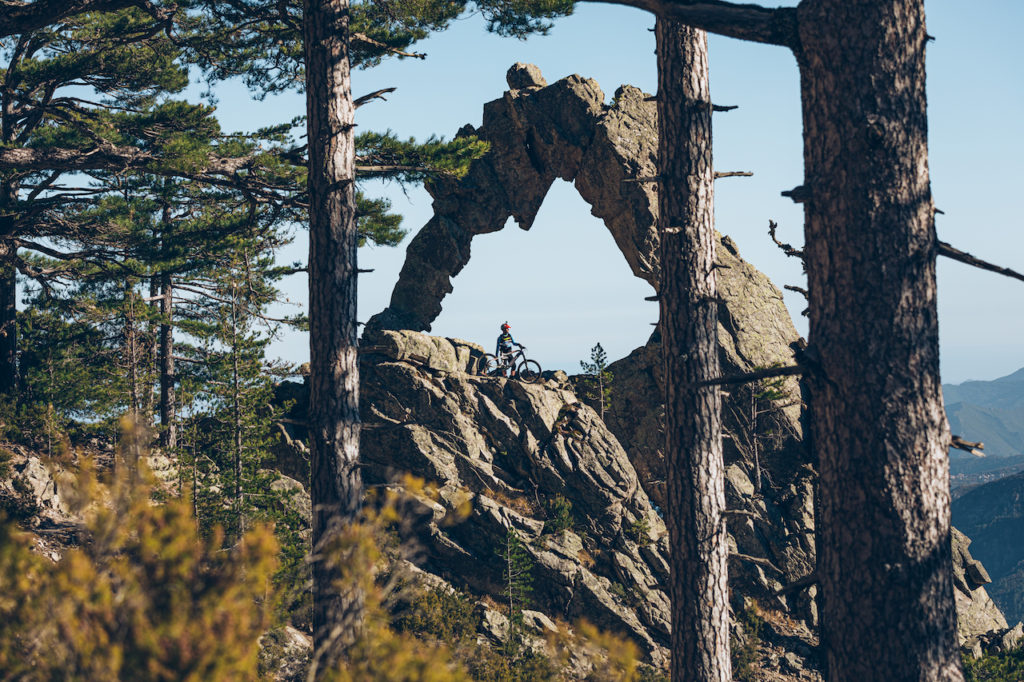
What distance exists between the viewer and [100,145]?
14281 millimetres

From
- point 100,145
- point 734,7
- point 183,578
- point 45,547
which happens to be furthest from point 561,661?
point 100,145

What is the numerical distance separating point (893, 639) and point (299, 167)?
1251 centimetres

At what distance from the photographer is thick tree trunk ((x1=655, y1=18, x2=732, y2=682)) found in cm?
805

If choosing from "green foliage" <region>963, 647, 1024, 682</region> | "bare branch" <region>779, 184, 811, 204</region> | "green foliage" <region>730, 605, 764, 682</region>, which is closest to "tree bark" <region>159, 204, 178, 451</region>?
"green foliage" <region>730, 605, 764, 682</region>

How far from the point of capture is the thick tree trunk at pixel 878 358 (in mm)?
4281

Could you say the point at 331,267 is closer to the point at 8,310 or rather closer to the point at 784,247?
the point at 784,247

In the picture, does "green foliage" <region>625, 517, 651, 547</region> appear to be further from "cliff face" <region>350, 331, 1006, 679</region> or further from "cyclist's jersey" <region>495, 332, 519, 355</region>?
"cyclist's jersey" <region>495, 332, 519, 355</region>

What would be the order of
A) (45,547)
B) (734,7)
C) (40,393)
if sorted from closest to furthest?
(734,7) < (45,547) < (40,393)

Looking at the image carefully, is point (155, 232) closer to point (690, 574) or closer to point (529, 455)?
point (529, 455)

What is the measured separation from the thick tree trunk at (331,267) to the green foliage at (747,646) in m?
9.49

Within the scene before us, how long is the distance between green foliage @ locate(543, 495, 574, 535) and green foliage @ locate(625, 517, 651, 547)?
1462 millimetres

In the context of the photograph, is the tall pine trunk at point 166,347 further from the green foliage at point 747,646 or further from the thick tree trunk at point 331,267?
the green foliage at point 747,646

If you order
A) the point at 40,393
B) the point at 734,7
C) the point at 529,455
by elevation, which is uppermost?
the point at 734,7

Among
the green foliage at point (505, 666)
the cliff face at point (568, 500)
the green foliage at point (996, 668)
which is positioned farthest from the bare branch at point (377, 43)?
the green foliage at point (996, 668)
